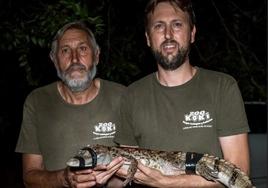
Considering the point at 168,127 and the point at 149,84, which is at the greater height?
the point at 149,84

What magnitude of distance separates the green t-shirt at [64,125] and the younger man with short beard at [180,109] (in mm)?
358

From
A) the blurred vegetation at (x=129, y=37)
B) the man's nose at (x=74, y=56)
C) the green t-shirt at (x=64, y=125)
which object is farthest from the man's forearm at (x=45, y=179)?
the blurred vegetation at (x=129, y=37)

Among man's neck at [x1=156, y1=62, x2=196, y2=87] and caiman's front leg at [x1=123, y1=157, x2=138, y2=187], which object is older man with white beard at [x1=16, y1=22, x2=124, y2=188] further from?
man's neck at [x1=156, y1=62, x2=196, y2=87]

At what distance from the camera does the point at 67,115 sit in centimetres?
502

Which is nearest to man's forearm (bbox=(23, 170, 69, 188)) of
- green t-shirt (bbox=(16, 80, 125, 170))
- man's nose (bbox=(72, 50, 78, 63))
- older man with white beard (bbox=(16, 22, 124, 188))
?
older man with white beard (bbox=(16, 22, 124, 188))

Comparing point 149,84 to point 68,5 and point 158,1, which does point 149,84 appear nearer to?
point 158,1

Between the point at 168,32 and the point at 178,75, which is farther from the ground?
the point at 168,32

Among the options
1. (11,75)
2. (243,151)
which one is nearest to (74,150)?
(243,151)

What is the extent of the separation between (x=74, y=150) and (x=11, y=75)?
5.53m

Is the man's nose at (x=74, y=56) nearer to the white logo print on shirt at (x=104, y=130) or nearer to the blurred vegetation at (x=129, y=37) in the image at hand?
the white logo print on shirt at (x=104, y=130)

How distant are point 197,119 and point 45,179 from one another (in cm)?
151

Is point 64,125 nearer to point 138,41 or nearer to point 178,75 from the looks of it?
point 178,75

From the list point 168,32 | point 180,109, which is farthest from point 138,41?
point 180,109

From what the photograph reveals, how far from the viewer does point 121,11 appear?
7.99 metres
